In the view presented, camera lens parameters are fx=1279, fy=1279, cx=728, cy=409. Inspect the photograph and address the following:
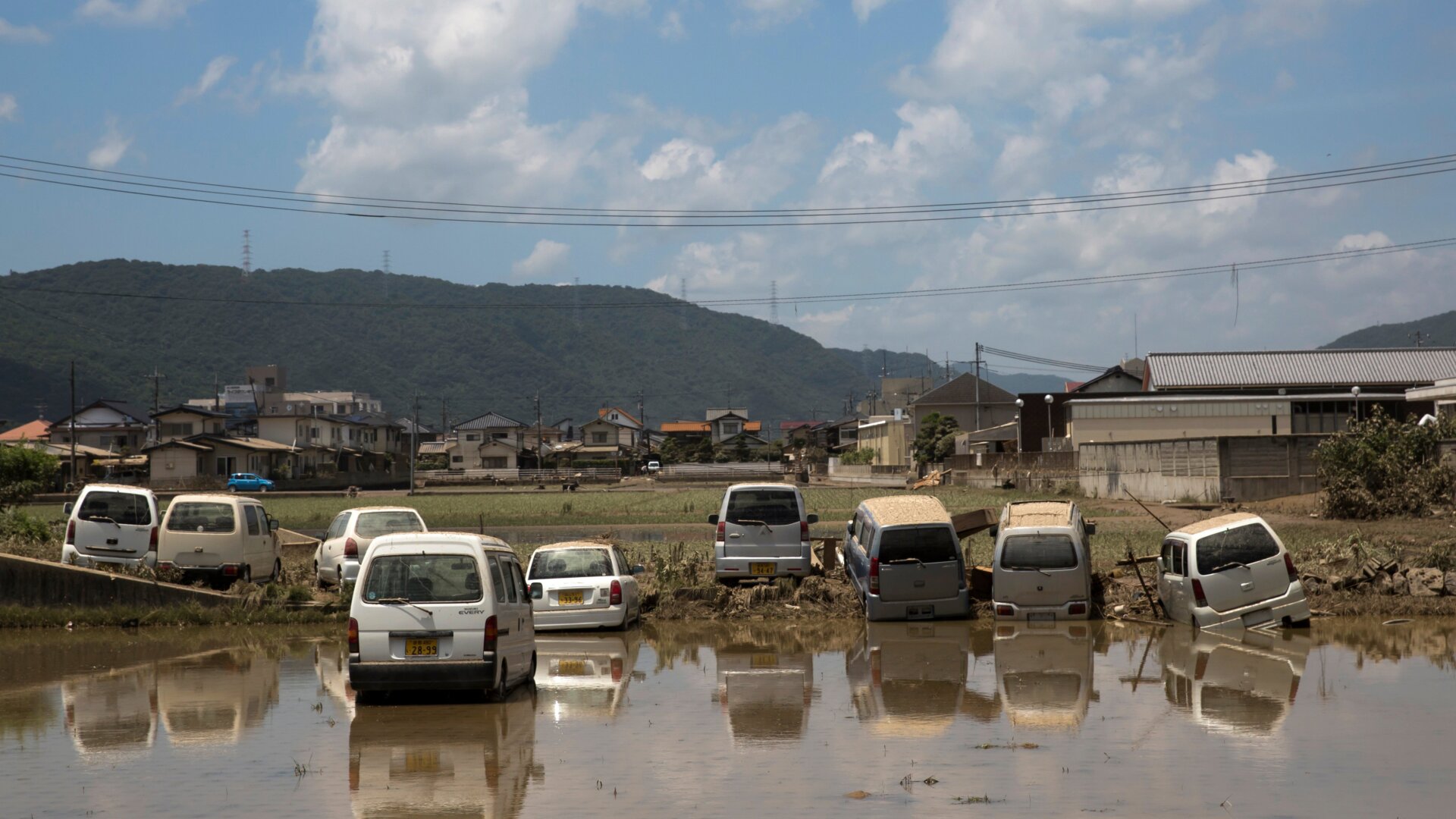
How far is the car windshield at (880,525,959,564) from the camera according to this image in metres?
19.5

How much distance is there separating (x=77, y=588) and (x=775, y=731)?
13650mm

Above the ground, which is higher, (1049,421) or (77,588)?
(1049,421)

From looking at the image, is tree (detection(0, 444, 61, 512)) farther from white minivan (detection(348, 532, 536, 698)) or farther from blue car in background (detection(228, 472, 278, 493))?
blue car in background (detection(228, 472, 278, 493))

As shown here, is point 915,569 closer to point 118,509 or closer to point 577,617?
point 577,617

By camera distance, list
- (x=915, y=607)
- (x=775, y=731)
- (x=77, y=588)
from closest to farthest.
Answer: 1. (x=775, y=731)
2. (x=915, y=607)
3. (x=77, y=588)

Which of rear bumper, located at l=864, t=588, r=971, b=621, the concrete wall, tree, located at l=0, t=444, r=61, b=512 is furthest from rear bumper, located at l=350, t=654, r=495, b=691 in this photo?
tree, located at l=0, t=444, r=61, b=512

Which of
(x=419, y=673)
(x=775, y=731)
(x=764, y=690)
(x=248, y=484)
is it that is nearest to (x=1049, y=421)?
(x=248, y=484)

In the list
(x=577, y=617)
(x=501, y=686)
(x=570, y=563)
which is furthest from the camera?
(x=570, y=563)

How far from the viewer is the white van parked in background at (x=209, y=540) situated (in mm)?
21500

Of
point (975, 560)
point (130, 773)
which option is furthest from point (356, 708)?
point (975, 560)

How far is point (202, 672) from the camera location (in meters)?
15.6

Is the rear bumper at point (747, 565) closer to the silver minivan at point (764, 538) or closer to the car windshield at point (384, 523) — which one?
the silver minivan at point (764, 538)

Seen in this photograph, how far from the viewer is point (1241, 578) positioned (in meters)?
17.9

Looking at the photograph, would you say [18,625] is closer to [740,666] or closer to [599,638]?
[599,638]
